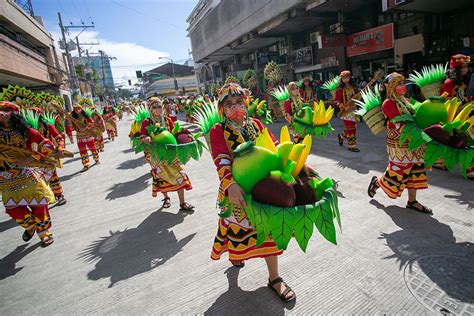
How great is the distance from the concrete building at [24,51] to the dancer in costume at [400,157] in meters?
18.1

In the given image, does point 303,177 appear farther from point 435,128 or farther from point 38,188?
point 38,188

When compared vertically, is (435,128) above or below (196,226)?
above

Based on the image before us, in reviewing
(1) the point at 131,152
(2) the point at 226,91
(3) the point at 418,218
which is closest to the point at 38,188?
(2) the point at 226,91

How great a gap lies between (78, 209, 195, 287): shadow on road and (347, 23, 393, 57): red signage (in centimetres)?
1279

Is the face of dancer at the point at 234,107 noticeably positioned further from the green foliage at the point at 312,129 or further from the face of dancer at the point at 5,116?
the green foliage at the point at 312,129

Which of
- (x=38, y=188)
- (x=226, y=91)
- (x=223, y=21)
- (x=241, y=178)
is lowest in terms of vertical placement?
(x=38, y=188)

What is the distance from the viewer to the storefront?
12.3m

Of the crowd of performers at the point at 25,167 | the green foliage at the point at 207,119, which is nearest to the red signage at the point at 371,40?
the green foliage at the point at 207,119

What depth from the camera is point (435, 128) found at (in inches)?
106

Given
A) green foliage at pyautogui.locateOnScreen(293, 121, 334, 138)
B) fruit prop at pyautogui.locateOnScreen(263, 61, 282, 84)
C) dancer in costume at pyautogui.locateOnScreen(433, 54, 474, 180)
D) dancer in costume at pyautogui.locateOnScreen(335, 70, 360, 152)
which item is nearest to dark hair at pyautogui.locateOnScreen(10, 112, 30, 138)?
green foliage at pyautogui.locateOnScreen(293, 121, 334, 138)

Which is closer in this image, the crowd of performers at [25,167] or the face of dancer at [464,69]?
the crowd of performers at [25,167]

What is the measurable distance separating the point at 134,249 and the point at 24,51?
70.4 ft

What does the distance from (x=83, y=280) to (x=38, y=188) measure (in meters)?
1.50

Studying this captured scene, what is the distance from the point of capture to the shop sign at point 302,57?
56.3ft
